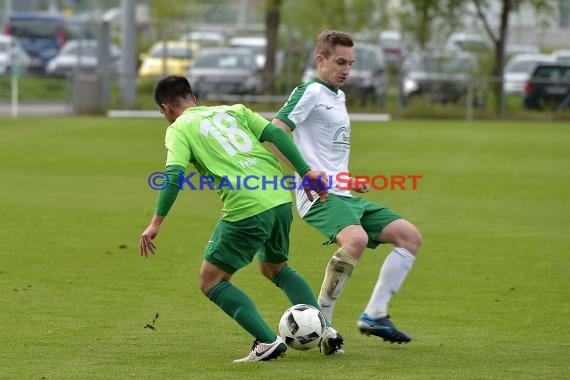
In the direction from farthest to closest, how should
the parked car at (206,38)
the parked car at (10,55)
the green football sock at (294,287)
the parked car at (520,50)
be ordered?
the parked car at (520,50) < the parked car at (206,38) < the parked car at (10,55) < the green football sock at (294,287)

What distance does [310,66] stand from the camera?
120 ft

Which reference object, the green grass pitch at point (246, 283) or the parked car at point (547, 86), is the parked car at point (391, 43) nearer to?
the parked car at point (547, 86)

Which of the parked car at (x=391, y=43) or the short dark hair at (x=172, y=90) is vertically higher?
the short dark hair at (x=172, y=90)

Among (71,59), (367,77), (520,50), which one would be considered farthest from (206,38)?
(520,50)

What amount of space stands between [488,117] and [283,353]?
28176 mm

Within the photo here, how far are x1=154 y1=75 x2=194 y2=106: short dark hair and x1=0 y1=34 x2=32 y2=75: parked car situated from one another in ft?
109

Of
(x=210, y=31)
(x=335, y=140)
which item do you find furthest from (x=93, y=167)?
(x=210, y=31)

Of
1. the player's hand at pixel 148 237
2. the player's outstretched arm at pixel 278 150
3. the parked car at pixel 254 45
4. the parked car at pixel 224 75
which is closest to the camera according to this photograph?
the player's hand at pixel 148 237

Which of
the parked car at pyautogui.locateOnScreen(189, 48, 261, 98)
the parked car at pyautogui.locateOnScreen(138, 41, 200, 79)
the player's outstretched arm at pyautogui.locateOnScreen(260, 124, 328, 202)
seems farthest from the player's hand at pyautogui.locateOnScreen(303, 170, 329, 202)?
the parked car at pyautogui.locateOnScreen(138, 41, 200, 79)

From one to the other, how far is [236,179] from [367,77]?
28873mm

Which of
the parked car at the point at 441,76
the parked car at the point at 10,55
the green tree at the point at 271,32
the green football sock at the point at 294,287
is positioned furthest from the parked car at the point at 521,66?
the green football sock at the point at 294,287

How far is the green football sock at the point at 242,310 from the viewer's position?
6.73 m

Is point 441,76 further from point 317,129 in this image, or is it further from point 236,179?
point 236,179

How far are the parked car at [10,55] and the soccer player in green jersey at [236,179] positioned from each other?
33.4m
